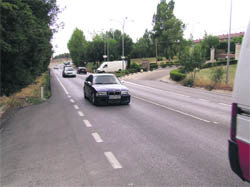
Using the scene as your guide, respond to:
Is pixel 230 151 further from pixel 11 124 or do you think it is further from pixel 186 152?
pixel 11 124

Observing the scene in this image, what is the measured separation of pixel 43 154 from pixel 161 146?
8.56 ft

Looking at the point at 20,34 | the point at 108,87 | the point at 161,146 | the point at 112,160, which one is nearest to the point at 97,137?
the point at 161,146

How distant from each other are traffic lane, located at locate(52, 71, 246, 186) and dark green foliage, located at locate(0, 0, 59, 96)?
5284 millimetres

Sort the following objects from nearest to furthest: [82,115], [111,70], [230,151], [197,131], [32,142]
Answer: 1. [230,151]
2. [32,142]
3. [197,131]
4. [82,115]
5. [111,70]

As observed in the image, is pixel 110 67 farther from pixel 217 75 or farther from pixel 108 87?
pixel 108 87

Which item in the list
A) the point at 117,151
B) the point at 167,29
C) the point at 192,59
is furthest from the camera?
the point at 167,29

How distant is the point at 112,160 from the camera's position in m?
5.46

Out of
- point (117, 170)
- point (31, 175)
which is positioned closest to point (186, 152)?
point (117, 170)

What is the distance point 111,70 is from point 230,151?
5528cm

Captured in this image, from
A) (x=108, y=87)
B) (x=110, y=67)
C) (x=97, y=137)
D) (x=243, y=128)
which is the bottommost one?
(x=110, y=67)

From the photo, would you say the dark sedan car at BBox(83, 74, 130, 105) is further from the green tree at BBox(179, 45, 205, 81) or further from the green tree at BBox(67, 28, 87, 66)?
the green tree at BBox(67, 28, 87, 66)

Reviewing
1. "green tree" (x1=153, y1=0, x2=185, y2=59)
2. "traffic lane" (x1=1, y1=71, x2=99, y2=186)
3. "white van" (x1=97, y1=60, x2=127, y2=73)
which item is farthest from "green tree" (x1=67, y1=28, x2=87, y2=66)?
"traffic lane" (x1=1, y1=71, x2=99, y2=186)

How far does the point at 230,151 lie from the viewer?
3.48 m

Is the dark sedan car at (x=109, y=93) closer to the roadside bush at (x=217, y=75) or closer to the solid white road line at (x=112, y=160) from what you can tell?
the solid white road line at (x=112, y=160)
